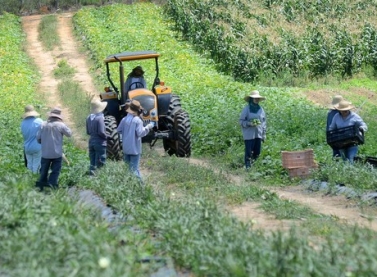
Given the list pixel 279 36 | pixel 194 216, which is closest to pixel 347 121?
pixel 194 216

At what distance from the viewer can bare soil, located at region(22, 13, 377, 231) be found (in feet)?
31.8

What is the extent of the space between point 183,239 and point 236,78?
2124cm

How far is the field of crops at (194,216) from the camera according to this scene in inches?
237

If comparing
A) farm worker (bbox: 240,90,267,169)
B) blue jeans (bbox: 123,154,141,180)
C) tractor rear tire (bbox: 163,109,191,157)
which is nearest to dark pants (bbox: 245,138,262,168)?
farm worker (bbox: 240,90,267,169)

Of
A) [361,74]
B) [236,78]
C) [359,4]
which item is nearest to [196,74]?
[236,78]

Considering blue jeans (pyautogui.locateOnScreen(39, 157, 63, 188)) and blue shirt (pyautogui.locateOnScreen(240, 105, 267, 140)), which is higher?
blue jeans (pyautogui.locateOnScreen(39, 157, 63, 188))

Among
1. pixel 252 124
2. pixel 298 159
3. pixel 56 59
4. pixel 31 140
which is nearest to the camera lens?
pixel 31 140

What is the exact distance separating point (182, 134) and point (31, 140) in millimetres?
3524

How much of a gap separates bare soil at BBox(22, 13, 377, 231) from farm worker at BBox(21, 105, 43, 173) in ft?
10.9

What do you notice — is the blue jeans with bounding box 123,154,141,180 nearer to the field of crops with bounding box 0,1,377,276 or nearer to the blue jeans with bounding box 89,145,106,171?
the field of crops with bounding box 0,1,377,276

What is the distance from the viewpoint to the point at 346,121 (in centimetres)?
1346

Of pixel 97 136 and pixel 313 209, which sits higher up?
pixel 97 136

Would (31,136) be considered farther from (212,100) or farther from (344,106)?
(212,100)

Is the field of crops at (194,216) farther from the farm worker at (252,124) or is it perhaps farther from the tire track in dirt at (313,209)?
the farm worker at (252,124)
